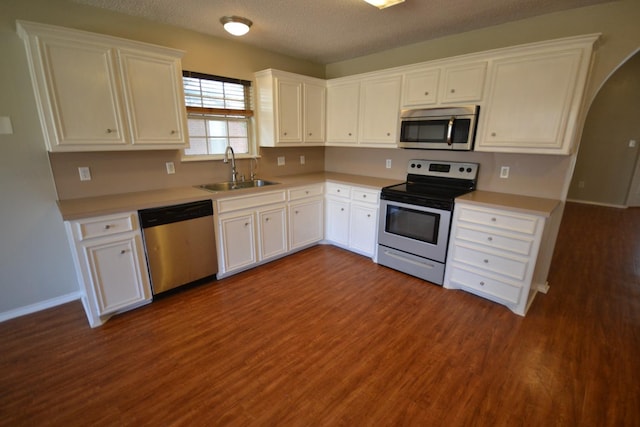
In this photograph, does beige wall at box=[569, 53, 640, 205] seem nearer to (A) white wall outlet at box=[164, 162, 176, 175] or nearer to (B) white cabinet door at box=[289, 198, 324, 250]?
(B) white cabinet door at box=[289, 198, 324, 250]

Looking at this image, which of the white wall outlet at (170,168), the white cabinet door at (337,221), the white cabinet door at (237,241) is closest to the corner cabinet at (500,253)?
the white cabinet door at (337,221)

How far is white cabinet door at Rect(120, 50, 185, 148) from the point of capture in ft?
8.01

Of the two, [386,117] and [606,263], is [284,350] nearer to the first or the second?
[386,117]

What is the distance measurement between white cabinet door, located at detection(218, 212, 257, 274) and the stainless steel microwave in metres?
1.97

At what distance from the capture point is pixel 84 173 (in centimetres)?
257

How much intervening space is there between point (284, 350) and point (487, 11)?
3279 mm

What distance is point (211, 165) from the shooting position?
11.1 feet

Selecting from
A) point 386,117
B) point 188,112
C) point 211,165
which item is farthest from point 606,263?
point 188,112

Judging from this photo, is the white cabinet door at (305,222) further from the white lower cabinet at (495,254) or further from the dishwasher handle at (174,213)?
the white lower cabinet at (495,254)

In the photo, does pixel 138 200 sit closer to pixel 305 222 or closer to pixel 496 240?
pixel 305 222

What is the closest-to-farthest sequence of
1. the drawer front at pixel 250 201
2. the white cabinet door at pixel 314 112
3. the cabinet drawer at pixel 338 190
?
the drawer front at pixel 250 201 < the cabinet drawer at pixel 338 190 < the white cabinet door at pixel 314 112

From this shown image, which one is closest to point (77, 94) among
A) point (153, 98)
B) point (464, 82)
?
point (153, 98)

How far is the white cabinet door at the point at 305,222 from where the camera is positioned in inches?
142

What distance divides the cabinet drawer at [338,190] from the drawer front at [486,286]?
1498mm
